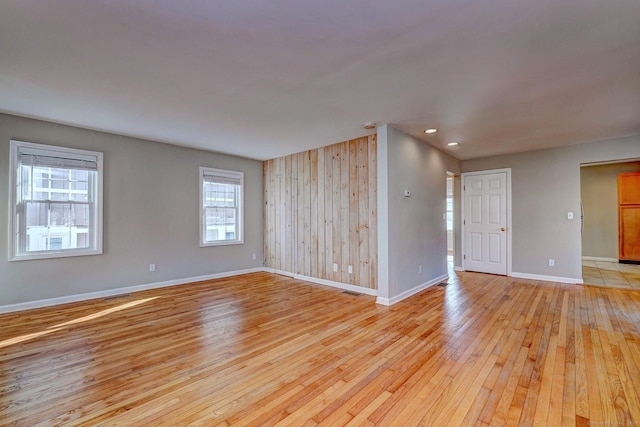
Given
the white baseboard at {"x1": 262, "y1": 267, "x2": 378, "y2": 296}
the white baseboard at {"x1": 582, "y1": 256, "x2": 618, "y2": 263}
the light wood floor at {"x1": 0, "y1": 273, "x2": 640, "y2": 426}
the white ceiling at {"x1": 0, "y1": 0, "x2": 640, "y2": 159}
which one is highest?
the white ceiling at {"x1": 0, "y1": 0, "x2": 640, "y2": 159}

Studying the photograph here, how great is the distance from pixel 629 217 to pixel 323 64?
835 centimetres

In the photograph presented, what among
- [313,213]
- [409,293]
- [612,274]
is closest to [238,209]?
[313,213]

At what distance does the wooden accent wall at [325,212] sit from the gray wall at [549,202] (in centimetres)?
313

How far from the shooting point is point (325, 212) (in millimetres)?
5027

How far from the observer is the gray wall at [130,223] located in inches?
142

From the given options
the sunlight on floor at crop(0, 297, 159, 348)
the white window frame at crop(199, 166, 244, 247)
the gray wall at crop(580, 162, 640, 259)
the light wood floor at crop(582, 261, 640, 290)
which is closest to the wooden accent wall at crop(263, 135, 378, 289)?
the white window frame at crop(199, 166, 244, 247)

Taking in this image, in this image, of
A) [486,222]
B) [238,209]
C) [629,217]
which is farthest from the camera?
[629,217]

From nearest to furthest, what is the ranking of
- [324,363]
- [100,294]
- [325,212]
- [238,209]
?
[324,363] → [100,294] → [325,212] → [238,209]

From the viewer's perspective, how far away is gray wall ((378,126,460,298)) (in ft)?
12.9

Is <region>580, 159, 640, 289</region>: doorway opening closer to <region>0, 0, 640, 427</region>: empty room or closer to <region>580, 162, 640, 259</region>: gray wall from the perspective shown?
<region>580, 162, 640, 259</region>: gray wall

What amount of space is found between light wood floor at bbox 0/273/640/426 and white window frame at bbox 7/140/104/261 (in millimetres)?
735

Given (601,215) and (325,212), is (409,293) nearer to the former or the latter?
(325,212)

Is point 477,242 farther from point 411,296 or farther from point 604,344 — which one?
point 604,344

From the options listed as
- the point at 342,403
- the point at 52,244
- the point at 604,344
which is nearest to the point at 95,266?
the point at 52,244
